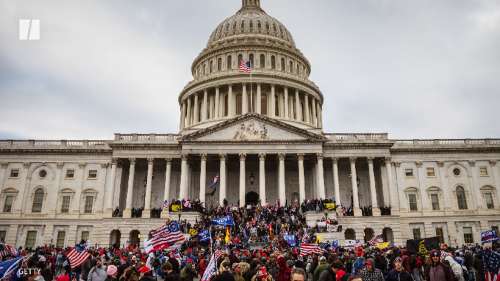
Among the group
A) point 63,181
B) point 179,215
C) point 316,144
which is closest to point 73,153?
point 63,181

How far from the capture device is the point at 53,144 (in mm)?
52500

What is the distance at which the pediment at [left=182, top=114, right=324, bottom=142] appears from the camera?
156 ft

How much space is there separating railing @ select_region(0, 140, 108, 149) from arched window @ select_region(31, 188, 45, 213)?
603 centimetres

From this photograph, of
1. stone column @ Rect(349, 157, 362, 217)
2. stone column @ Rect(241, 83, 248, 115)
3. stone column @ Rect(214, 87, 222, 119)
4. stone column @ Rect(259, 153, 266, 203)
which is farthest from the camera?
stone column @ Rect(214, 87, 222, 119)

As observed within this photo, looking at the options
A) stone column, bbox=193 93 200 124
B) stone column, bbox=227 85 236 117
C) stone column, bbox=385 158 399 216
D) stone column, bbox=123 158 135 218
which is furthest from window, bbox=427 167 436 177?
stone column, bbox=123 158 135 218

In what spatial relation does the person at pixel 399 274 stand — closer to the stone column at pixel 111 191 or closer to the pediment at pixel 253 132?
the pediment at pixel 253 132

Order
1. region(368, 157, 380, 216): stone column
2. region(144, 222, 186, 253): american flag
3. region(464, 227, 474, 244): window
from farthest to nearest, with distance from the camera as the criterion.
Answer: region(464, 227, 474, 244): window, region(368, 157, 380, 216): stone column, region(144, 222, 186, 253): american flag

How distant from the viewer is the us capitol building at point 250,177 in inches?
1870

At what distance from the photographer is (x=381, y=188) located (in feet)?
168

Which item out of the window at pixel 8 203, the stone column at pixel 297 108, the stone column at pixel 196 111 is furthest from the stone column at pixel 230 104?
the window at pixel 8 203

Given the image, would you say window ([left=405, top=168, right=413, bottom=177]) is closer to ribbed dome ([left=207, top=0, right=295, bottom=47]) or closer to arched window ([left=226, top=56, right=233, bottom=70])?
arched window ([left=226, top=56, right=233, bottom=70])

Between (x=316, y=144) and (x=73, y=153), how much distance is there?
31.2 m

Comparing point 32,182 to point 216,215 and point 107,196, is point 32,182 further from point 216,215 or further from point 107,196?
point 216,215

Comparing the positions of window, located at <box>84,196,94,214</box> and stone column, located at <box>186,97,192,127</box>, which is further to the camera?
stone column, located at <box>186,97,192,127</box>
